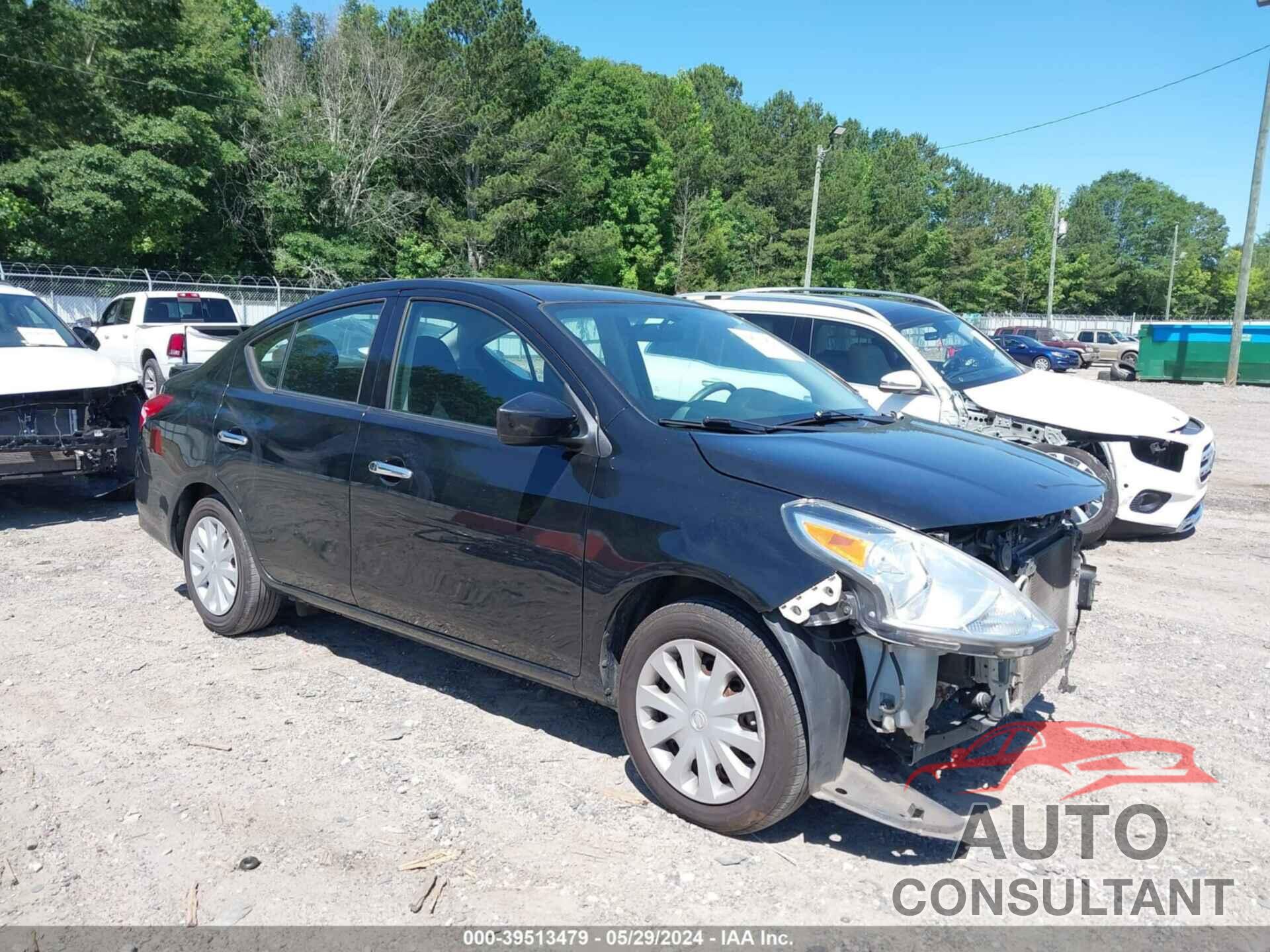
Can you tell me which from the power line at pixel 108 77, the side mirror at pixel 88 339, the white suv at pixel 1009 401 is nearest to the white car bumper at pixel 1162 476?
the white suv at pixel 1009 401

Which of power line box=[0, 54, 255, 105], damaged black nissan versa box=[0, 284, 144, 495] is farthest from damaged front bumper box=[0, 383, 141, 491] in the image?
power line box=[0, 54, 255, 105]

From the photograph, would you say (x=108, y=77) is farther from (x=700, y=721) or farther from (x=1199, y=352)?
(x=700, y=721)

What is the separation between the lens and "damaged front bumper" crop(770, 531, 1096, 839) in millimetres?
3057

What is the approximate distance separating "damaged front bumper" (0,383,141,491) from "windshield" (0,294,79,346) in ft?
3.27

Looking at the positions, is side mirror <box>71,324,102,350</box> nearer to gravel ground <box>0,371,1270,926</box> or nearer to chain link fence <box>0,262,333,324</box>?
gravel ground <box>0,371,1270,926</box>

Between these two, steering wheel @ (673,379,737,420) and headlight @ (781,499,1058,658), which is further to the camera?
steering wheel @ (673,379,737,420)

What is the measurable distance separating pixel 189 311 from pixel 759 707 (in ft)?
53.0

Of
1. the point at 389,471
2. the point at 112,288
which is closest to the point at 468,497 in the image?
the point at 389,471

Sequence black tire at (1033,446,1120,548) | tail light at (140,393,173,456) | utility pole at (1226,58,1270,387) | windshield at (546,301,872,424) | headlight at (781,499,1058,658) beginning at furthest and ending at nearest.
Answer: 1. utility pole at (1226,58,1270,387)
2. black tire at (1033,446,1120,548)
3. tail light at (140,393,173,456)
4. windshield at (546,301,872,424)
5. headlight at (781,499,1058,658)

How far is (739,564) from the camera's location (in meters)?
3.18

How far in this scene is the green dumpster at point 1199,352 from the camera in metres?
27.2

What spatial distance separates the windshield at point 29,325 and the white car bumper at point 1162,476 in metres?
8.57

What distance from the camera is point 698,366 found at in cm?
422

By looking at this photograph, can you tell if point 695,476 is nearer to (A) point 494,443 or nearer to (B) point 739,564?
(B) point 739,564
